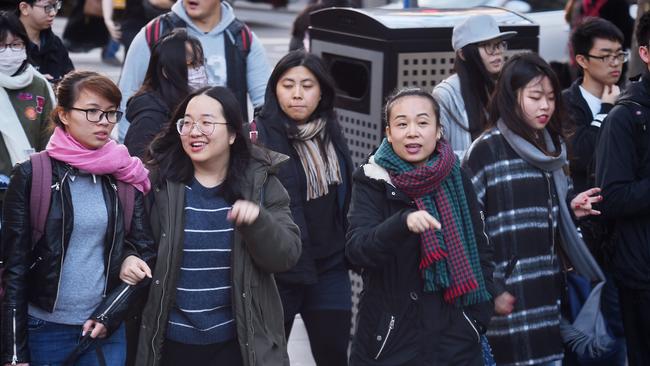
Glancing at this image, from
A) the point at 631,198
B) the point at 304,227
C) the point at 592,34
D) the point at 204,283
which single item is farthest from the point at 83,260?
the point at 592,34

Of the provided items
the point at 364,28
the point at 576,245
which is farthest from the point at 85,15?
the point at 576,245

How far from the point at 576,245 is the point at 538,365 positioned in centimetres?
53

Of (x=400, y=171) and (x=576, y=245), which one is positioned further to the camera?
(x=576, y=245)

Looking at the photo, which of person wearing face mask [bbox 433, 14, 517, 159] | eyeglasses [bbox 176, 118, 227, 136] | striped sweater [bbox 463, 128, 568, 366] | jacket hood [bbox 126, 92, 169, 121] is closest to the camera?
eyeglasses [bbox 176, 118, 227, 136]

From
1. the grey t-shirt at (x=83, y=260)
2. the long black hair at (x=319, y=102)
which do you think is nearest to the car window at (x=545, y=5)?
the long black hair at (x=319, y=102)

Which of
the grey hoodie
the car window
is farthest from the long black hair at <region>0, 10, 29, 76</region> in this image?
the car window

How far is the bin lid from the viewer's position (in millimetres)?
6492

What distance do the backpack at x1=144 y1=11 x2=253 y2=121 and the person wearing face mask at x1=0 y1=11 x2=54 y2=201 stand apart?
1.04 metres

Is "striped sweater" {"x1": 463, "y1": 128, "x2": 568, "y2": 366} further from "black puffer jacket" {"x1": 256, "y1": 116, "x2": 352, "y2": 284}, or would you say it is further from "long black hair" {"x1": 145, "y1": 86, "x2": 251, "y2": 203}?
"long black hair" {"x1": 145, "y1": 86, "x2": 251, "y2": 203}

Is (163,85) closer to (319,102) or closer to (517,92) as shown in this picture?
(319,102)

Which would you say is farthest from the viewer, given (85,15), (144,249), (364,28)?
(85,15)

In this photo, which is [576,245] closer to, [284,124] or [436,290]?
[436,290]

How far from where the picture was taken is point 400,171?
465cm

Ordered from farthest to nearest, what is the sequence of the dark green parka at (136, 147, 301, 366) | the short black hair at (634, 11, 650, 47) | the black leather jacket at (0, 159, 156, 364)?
the short black hair at (634, 11, 650, 47) < the dark green parka at (136, 147, 301, 366) < the black leather jacket at (0, 159, 156, 364)
